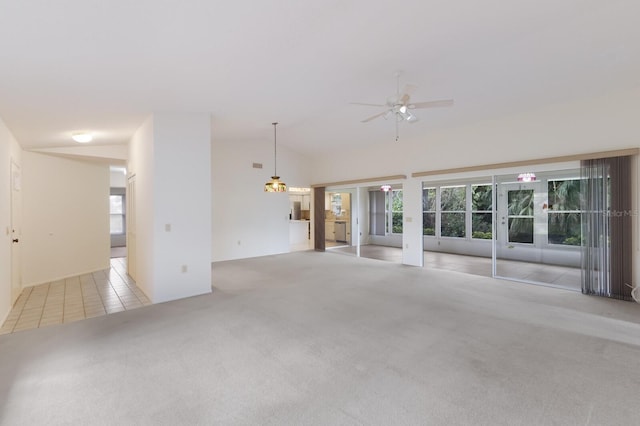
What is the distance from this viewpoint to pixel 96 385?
94.4 inches

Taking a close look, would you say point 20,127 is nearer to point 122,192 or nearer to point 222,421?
point 222,421

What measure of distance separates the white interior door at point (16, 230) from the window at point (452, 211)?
9.61 meters

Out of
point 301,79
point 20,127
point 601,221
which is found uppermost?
point 301,79

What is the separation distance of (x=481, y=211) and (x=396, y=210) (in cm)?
261

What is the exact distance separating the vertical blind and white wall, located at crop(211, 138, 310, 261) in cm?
625

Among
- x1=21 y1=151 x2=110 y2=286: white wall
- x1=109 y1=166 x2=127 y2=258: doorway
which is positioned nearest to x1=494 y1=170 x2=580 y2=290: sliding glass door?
x1=21 y1=151 x2=110 y2=286: white wall

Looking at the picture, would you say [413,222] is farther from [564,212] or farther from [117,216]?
[117,216]

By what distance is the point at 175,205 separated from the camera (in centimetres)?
466

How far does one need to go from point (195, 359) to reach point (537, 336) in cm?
343

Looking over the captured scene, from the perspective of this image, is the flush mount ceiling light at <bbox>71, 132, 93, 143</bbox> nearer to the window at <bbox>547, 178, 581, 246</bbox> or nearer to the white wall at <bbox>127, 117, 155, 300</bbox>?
the white wall at <bbox>127, 117, 155, 300</bbox>

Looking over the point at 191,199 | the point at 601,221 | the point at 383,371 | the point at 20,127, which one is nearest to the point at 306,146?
the point at 191,199

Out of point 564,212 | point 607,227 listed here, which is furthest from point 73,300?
point 564,212

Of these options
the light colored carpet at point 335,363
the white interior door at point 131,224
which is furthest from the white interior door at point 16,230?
the light colored carpet at point 335,363

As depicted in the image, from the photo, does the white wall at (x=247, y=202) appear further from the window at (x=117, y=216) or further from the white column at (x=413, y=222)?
the window at (x=117, y=216)
